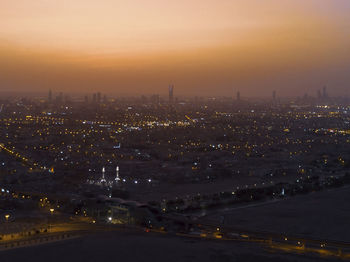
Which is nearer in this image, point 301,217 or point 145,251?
point 145,251

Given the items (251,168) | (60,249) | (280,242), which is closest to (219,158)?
(251,168)

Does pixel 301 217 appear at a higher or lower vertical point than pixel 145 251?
higher

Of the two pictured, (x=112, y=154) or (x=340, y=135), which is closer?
(x=112, y=154)

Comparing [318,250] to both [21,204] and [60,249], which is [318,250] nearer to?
[60,249]

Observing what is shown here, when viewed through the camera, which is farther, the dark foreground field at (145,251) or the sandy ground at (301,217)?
the sandy ground at (301,217)

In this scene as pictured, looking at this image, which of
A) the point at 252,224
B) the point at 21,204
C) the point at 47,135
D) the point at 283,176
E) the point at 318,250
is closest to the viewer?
the point at 318,250

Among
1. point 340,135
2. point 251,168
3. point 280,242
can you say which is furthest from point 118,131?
point 280,242

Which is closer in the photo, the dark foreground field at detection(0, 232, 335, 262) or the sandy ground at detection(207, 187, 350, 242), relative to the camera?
the dark foreground field at detection(0, 232, 335, 262)

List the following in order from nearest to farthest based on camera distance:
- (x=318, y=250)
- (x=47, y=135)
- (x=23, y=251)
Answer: (x=23, y=251) < (x=318, y=250) < (x=47, y=135)

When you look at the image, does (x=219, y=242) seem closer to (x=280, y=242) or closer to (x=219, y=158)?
(x=280, y=242)
